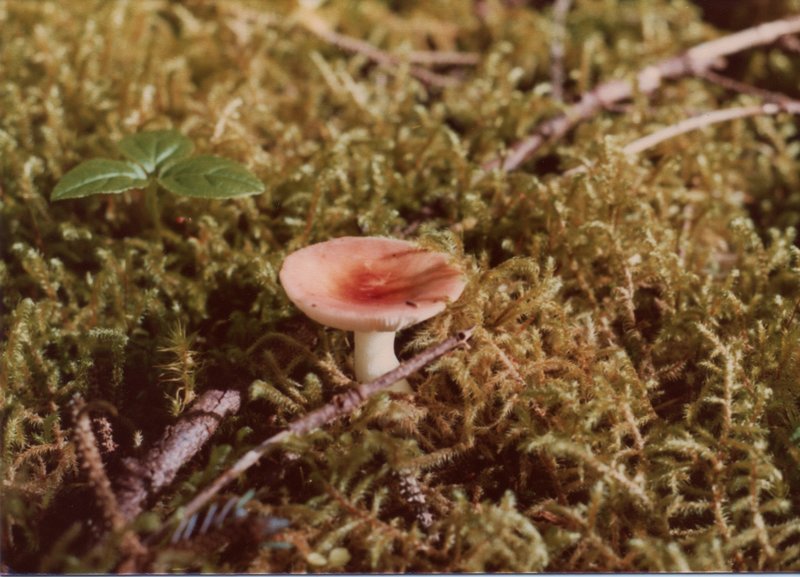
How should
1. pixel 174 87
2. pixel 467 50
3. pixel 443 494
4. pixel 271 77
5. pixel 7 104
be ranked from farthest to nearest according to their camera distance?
pixel 467 50, pixel 271 77, pixel 174 87, pixel 7 104, pixel 443 494

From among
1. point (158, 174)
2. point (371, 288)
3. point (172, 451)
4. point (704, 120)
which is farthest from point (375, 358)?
point (704, 120)

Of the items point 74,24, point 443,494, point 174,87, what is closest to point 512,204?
point 443,494

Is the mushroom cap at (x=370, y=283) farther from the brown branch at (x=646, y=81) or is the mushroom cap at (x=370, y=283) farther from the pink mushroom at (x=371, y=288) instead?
the brown branch at (x=646, y=81)

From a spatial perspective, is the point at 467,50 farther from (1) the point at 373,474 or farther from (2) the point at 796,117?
(1) the point at 373,474

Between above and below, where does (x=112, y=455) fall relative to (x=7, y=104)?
below

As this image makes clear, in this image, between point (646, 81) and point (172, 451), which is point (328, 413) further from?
point (646, 81)

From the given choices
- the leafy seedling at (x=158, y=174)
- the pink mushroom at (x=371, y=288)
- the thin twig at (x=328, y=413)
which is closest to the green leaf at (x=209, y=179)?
the leafy seedling at (x=158, y=174)
